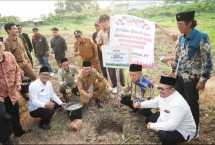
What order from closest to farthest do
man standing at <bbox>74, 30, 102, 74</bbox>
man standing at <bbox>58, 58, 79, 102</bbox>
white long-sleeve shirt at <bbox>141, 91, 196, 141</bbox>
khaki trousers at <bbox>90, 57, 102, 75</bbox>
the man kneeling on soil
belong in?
white long-sleeve shirt at <bbox>141, 91, 196, 141</bbox> → the man kneeling on soil → man standing at <bbox>58, 58, 79, 102</bbox> → man standing at <bbox>74, 30, 102, 74</bbox> → khaki trousers at <bbox>90, 57, 102, 75</bbox>

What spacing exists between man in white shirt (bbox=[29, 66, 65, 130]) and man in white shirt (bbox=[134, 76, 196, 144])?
2256 millimetres

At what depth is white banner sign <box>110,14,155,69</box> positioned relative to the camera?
5.11 metres

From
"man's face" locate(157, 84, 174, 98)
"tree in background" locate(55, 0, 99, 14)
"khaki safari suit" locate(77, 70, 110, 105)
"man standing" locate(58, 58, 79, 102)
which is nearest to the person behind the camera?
"man's face" locate(157, 84, 174, 98)

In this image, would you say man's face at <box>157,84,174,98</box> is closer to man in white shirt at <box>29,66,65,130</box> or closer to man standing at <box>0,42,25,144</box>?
man in white shirt at <box>29,66,65,130</box>

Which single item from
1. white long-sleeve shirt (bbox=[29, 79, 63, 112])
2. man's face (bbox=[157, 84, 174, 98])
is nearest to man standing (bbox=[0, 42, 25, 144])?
white long-sleeve shirt (bbox=[29, 79, 63, 112])

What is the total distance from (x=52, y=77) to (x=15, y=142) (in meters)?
4.32

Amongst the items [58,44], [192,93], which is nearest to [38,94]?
[192,93]

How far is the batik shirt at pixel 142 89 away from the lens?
4.87 metres

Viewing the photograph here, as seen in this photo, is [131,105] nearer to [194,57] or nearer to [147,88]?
[147,88]

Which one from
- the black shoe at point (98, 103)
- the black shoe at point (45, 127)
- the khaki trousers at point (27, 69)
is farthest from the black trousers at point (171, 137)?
the khaki trousers at point (27, 69)

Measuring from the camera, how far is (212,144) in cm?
424

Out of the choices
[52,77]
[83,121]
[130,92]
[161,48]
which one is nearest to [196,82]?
[130,92]

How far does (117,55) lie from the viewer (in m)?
5.30

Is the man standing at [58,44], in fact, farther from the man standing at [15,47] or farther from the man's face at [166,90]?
the man's face at [166,90]
